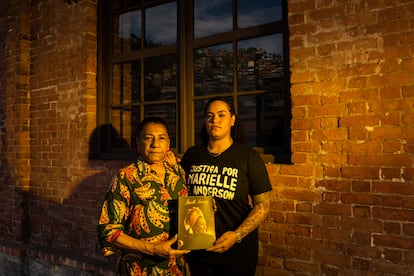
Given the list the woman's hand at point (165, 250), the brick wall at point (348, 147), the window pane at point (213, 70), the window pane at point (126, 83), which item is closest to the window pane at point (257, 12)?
the window pane at point (213, 70)

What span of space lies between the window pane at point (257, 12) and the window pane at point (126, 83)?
1.35m

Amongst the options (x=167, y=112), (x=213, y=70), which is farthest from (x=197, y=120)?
(x=213, y=70)

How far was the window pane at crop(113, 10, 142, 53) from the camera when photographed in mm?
3920

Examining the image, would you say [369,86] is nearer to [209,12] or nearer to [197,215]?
[197,215]

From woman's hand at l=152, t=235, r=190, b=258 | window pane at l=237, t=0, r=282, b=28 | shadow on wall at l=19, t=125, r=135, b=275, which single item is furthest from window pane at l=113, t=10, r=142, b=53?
woman's hand at l=152, t=235, r=190, b=258

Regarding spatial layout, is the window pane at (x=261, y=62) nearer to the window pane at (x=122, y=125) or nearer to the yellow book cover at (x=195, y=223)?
the window pane at (x=122, y=125)

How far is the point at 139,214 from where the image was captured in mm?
1957

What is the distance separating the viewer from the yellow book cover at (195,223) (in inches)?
73.0

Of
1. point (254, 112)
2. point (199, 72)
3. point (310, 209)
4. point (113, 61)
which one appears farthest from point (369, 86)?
point (113, 61)

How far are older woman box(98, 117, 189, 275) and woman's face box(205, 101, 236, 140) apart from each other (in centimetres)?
33

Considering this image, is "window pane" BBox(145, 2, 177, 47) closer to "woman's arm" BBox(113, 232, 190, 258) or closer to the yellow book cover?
the yellow book cover

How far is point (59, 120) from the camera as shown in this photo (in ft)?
12.5

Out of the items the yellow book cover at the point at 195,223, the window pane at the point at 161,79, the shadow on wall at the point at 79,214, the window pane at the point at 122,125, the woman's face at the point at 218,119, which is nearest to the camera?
the yellow book cover at the point at 195,223

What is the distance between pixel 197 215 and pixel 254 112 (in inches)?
65.3
